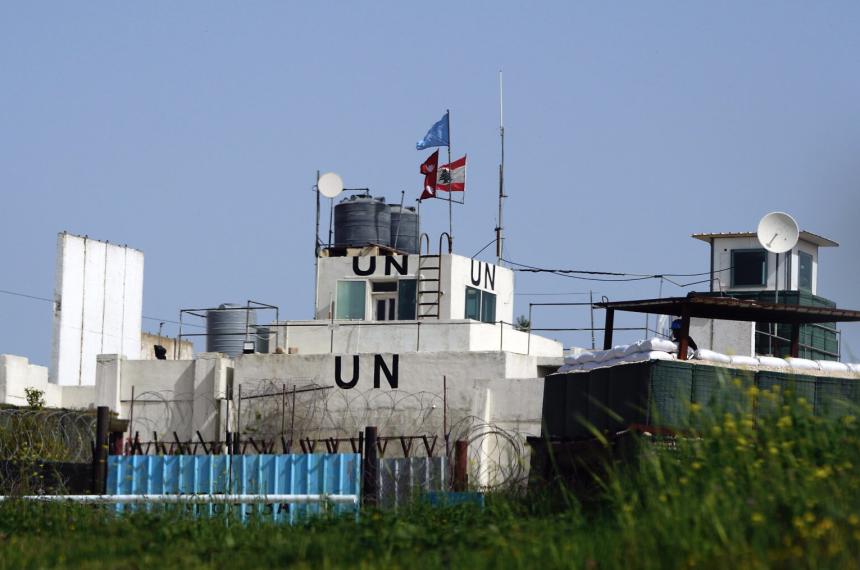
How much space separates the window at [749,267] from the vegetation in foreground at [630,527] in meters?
28.1

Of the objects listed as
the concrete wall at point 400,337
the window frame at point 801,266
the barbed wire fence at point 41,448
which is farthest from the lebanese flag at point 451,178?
the barbed wire fence at point 41,448

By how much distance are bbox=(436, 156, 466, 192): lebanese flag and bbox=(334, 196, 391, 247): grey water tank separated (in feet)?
6.56

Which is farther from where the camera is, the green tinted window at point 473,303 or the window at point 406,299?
the green tinted window at point 473,303

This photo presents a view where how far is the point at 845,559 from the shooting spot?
28.1ft

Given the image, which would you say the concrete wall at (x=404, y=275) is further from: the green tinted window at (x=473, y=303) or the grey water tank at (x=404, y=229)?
the grey water tank at (x=404, y=229)

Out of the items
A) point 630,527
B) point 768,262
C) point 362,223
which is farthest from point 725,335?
point 630,527

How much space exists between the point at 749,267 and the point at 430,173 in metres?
10.1

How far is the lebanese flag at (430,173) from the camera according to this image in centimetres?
4300

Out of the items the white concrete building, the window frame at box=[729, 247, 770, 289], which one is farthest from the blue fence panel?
the window frame at box=[729, 247, 770, 289]

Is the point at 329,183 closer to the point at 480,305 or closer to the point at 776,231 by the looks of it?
the point at 480,305

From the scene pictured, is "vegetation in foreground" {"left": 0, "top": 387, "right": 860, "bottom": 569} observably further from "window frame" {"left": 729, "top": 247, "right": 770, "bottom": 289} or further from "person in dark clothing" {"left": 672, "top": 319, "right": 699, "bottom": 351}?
"window frame" {"left": 729, "top": 247, "right": 770, "bottom": 289}

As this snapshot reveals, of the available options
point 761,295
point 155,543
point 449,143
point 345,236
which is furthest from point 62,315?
point 155,543

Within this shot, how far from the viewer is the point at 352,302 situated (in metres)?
41.3

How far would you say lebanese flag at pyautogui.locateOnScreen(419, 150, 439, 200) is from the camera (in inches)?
1693
